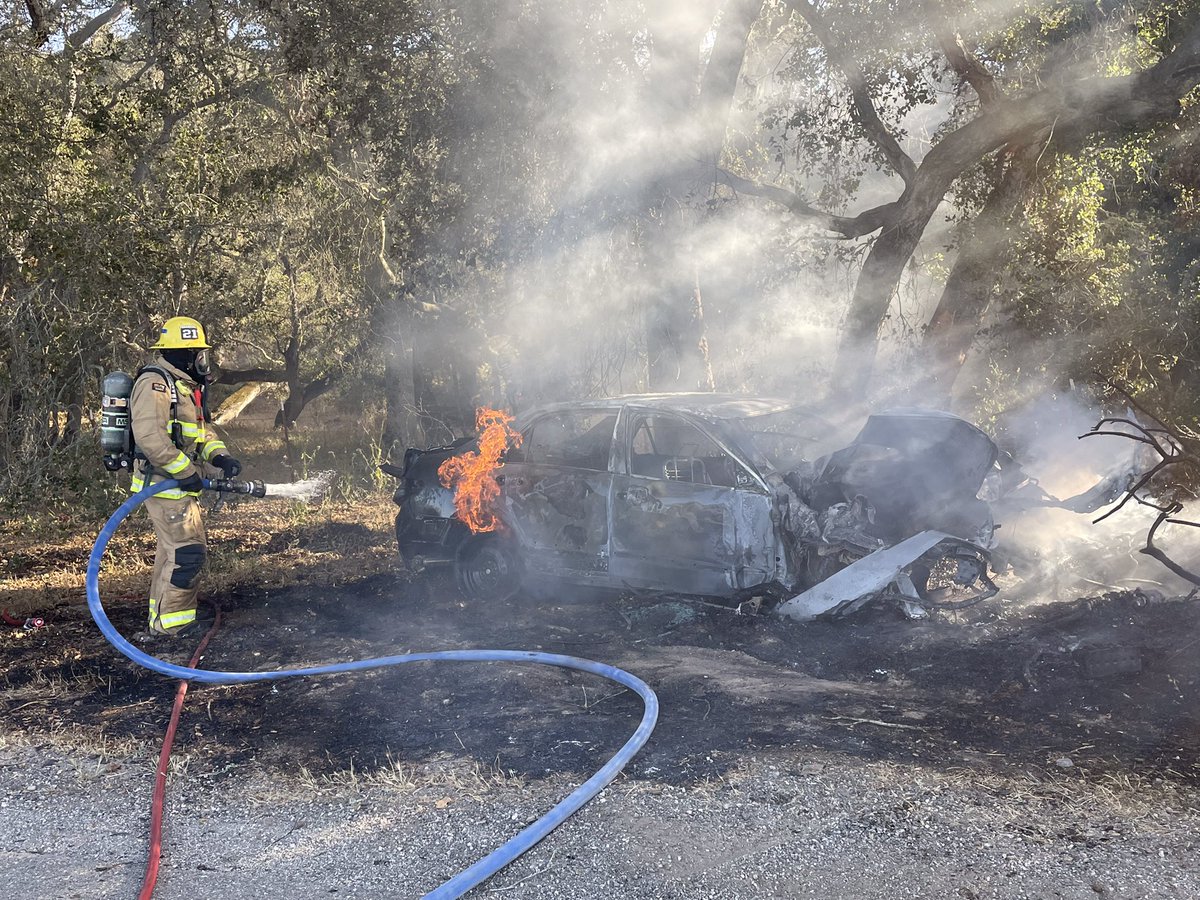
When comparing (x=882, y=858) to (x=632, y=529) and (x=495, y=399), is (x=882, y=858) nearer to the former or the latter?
(x=632, y=529)

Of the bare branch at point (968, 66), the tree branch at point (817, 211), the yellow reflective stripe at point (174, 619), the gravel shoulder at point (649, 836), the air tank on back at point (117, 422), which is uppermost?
the bare branch at point (968, 66)

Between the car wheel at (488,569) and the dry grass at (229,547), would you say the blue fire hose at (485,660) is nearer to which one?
the car wheel at (488,569)

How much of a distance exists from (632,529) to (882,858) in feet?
11.0

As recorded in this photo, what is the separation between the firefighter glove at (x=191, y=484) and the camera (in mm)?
6645

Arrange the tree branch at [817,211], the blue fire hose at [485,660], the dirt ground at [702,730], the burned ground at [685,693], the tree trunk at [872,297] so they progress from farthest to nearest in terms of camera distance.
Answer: the tree branch at [817,211] → the tree trunk at [872,297] → the burned ground at [685,693] → the blue fire hose at [485,660] → the dirt ground at [702,730]

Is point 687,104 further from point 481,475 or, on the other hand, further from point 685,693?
point 685,693

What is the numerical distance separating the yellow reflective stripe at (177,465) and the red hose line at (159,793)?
3.76ft

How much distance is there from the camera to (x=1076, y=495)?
7.49 meters

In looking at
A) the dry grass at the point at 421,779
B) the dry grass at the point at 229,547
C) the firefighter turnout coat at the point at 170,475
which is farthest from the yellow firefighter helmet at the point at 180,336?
the dry grass at the point at 421,779

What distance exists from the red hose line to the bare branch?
30.0ft

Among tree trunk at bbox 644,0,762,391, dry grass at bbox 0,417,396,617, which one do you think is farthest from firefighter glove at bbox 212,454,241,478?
tree trunk at bbox 644,0,762,391

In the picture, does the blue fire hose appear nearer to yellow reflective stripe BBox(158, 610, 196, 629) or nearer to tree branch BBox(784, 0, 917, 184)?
yellow reflective stripe BBox(158, 610, 196, 629)

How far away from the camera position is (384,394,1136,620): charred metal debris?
6281 millimetres

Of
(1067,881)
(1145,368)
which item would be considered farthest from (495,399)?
(1067,881)
